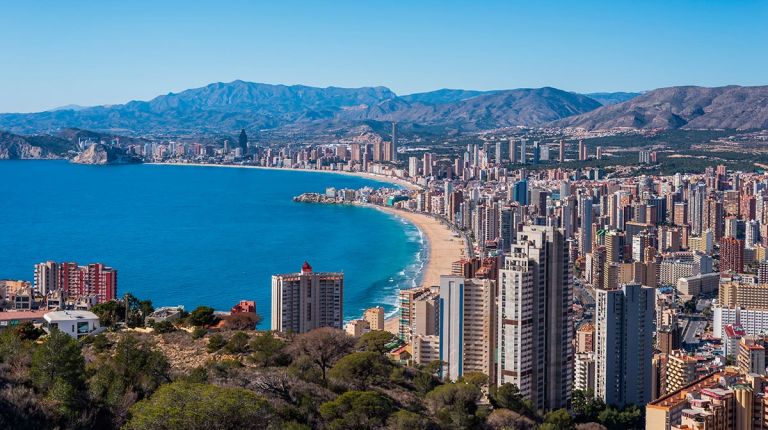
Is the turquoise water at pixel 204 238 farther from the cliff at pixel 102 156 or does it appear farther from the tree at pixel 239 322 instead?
the cliff at pixel 102 156

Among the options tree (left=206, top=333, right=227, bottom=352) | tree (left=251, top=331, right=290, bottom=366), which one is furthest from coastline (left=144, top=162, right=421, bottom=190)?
tree (left=251, top=331, right=290, bottom=366)

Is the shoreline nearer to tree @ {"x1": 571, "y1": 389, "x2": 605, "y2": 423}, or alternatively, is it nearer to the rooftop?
tree @ {"x1": 571, "y1": 389, "x2": 605, "y2": 423}

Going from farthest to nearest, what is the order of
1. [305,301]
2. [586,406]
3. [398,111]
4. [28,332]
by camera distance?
[398,111] → [305,301] → [586,406] → [28,332]

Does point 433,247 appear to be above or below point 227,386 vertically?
below

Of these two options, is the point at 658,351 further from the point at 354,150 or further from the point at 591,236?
the point at 354,150

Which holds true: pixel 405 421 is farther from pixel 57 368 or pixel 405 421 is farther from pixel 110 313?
pixel 110 313

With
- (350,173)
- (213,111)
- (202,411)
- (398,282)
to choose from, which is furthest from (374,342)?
(213,111)

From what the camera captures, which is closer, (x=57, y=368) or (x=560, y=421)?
(x=57, y=368)
